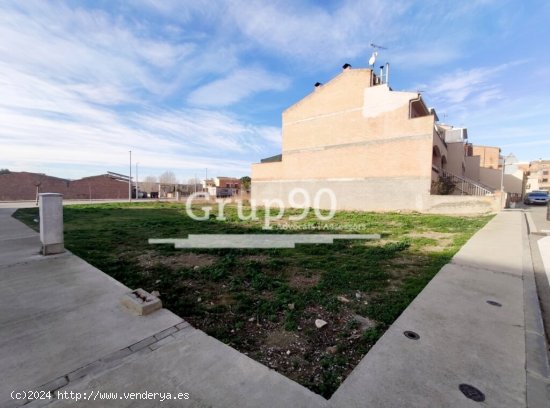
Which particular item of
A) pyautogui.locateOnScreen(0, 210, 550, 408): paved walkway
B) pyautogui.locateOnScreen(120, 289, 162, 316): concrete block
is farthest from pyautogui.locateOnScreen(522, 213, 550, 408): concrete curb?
pyautogui.locateOnScreen(120, 289, 162, 316): concrete block

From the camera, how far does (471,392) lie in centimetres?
188

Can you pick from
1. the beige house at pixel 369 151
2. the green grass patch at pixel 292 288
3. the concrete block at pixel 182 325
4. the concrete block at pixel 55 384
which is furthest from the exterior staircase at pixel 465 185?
the concrete block at pixel 55 384

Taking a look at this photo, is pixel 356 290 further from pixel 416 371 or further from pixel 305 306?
pixel 416 371

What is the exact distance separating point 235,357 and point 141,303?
59.4 inches

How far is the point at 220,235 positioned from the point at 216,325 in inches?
221

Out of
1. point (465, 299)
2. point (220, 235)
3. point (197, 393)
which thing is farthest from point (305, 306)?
point (220, 235)

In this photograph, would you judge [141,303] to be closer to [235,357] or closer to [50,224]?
[235,357]

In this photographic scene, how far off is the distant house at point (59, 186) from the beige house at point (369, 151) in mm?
33855

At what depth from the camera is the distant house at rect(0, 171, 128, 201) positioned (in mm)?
35594

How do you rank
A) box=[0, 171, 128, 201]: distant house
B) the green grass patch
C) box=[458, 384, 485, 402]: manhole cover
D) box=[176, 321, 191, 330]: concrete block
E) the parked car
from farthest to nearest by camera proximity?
box=[0, 171, 128, 201]: distant house
the parked car
box=[176, 321, 191, 330]: concrete block
the green grass patch
box=[458, 384, 485, 402]: manhole cover

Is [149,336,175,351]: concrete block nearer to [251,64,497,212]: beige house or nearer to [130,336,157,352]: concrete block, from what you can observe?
[130,336,157,352]: concrete block

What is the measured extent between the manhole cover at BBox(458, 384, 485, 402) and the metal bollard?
7.24 m

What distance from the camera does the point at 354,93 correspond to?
1778 centimetres

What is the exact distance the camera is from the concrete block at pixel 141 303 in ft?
9.92
